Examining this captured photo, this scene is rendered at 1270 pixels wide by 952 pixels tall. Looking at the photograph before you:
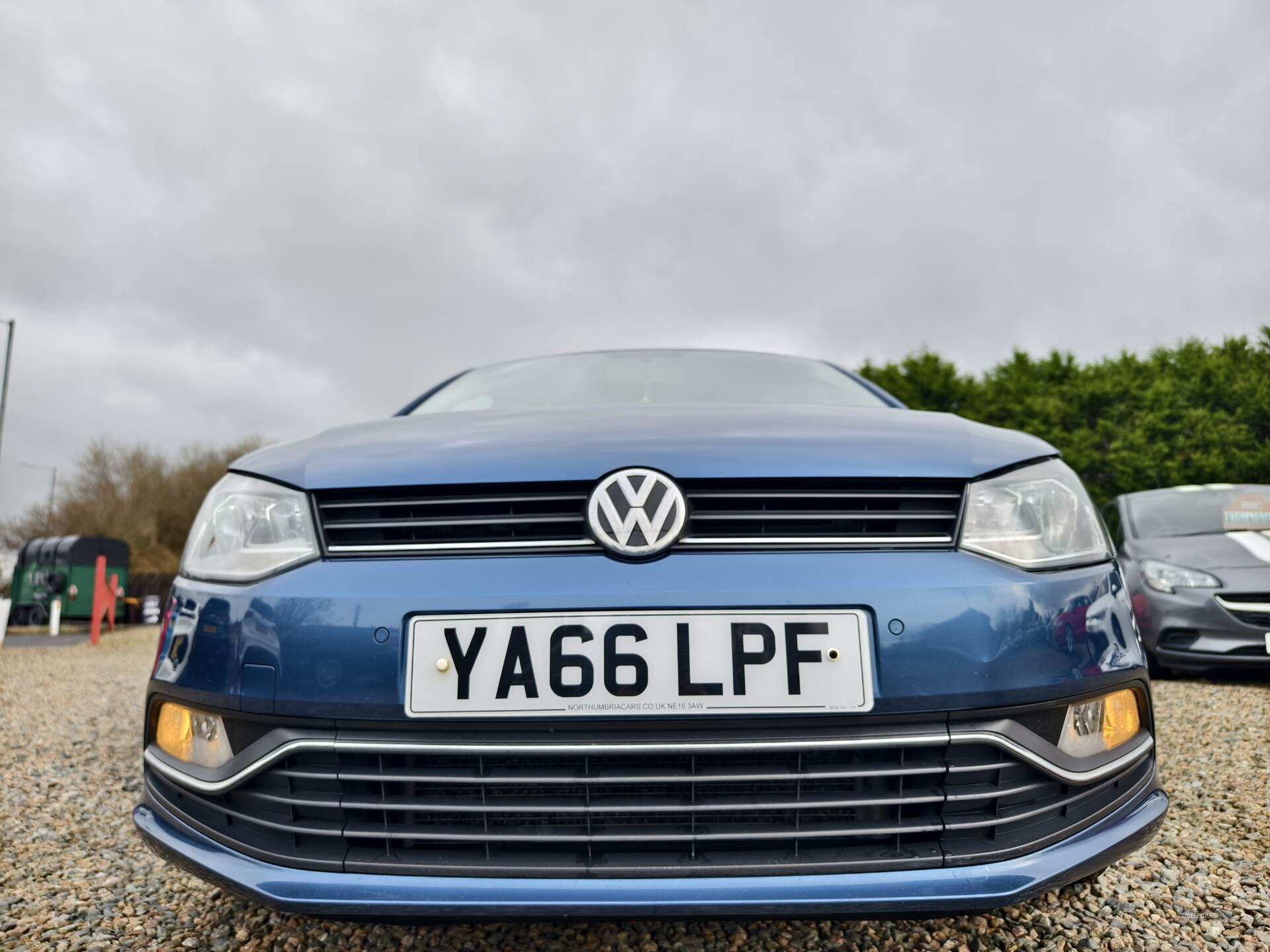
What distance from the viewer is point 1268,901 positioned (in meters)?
1.85

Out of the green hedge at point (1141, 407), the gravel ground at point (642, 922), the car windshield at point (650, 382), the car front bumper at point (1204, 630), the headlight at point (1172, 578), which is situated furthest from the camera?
the green hedge at point (1141, 407)

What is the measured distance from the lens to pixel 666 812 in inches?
48.6

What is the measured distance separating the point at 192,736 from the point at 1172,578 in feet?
16.6

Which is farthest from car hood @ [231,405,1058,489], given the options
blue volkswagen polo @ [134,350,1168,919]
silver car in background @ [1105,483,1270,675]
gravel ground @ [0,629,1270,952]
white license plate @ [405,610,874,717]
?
silver car in background @ [1105,483,1270,675]

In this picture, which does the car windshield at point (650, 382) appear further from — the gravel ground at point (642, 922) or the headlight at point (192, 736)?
the gravel ground at point (642, 922)

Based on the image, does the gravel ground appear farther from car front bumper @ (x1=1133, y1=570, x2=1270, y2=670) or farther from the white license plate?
car front bumper @ (x1=1133, y1=570, x2=1270, y2=670)

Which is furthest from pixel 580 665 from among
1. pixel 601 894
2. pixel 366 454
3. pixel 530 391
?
pixel 530 391

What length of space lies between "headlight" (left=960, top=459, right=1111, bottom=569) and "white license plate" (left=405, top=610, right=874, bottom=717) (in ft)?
0.95

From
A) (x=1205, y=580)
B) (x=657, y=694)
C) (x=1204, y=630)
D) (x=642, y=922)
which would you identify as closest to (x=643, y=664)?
(x=657, y=694)

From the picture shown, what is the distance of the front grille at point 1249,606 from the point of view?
4469mm

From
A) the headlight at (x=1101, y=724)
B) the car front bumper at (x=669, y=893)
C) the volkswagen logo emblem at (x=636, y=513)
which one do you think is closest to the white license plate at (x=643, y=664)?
the volkswagen logo emblem at (x=636, y=513)

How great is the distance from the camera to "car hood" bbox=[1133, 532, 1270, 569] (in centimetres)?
470

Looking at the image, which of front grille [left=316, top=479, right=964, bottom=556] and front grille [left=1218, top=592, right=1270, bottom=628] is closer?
front grille [left=316, top=479, right=964, bottom=556]

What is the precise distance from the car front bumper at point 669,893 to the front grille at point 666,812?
2 cm
